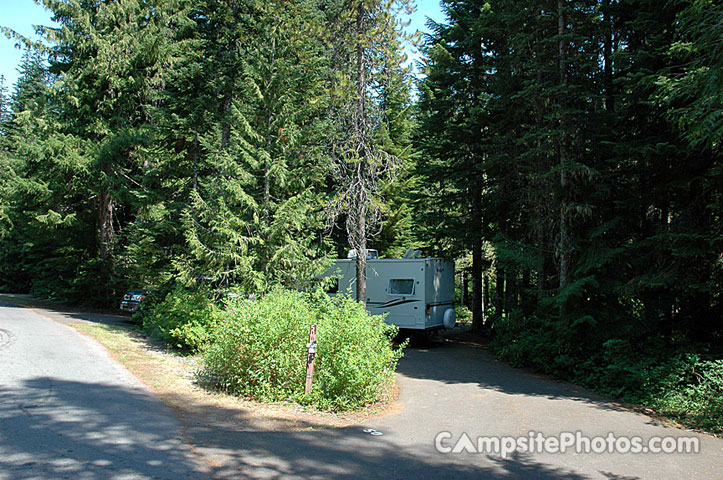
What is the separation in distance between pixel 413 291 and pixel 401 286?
1.70ft

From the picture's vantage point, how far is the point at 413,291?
1611cm

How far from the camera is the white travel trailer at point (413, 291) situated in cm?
1597

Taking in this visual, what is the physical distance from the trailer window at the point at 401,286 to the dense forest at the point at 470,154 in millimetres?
2741

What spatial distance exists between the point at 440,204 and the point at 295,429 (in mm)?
13982

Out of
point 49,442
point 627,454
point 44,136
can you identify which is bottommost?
point 627,454

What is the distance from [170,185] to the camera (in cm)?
1812

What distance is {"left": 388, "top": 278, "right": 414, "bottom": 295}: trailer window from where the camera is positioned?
16.2 metres

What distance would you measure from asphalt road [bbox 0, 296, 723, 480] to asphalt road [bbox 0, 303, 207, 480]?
0.6 inches

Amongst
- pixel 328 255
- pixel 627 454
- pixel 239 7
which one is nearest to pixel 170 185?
pixel 239 7

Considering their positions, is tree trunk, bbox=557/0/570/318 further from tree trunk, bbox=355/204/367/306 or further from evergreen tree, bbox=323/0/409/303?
tree trunk, bbox=355/204/367/306

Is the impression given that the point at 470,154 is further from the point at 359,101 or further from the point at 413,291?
the point at 359,101

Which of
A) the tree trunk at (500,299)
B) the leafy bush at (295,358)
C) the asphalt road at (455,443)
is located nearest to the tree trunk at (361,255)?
the asphalt road at (455,443)

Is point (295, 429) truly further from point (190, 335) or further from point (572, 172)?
point (572, 172)

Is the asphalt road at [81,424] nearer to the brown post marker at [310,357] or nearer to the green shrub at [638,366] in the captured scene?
the brown post marker at [310,357]
